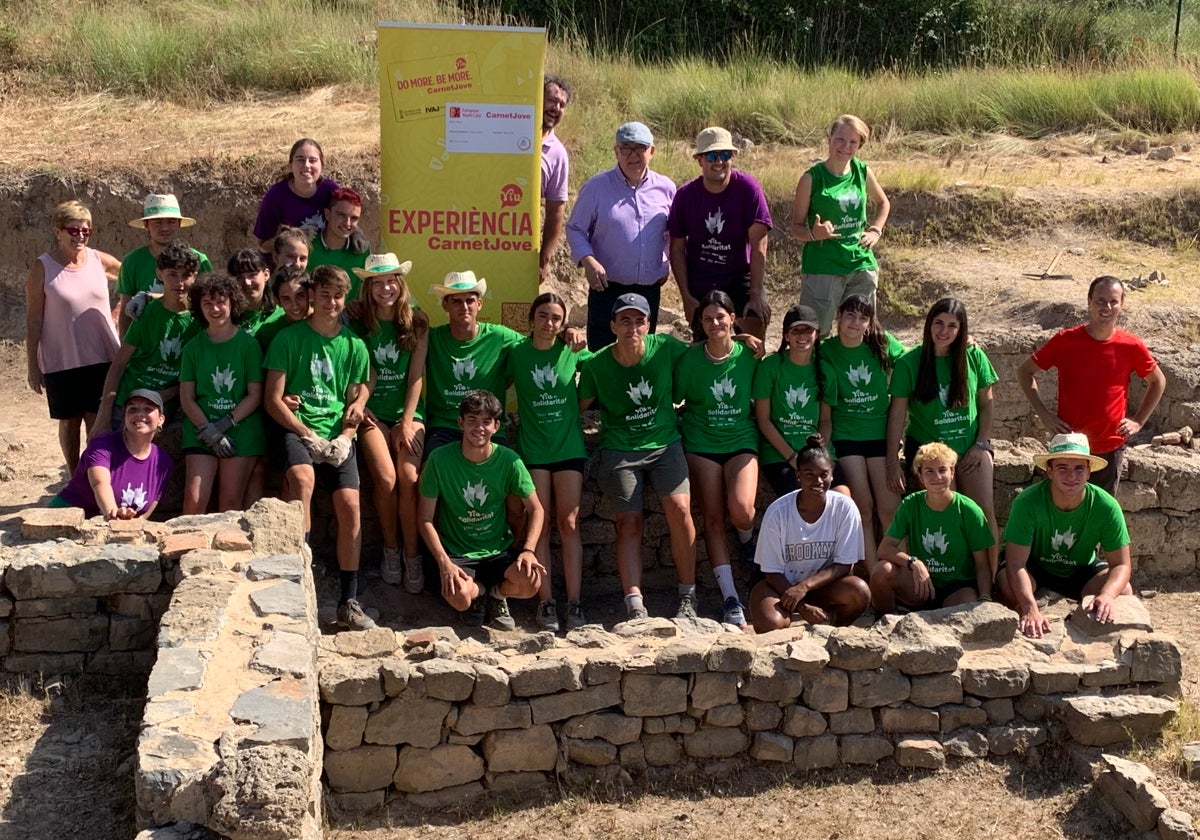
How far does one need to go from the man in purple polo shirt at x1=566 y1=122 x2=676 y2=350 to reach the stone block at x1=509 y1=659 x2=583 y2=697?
282 cm

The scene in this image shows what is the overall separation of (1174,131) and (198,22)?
1048 cm

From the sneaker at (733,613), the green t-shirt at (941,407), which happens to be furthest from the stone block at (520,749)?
the green t-shirt at (941,407)

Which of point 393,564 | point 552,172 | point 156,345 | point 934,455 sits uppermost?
point 552,172

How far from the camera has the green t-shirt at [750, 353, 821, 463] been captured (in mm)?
8094

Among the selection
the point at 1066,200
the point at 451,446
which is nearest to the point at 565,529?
the point at 451,446

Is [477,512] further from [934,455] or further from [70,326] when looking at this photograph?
[70,326]

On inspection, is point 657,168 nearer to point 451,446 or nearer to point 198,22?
point 198,22

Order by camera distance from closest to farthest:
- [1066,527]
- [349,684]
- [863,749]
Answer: [349,684] → [863,749] → [1066,527]

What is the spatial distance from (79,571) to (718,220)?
13.8 ft

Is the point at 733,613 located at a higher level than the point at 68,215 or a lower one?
lower

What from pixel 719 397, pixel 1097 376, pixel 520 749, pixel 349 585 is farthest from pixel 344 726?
pixel 1097 376

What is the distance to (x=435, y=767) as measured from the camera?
20.9 ft

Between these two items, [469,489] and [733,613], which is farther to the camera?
[733,613]

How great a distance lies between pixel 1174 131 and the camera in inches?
596
